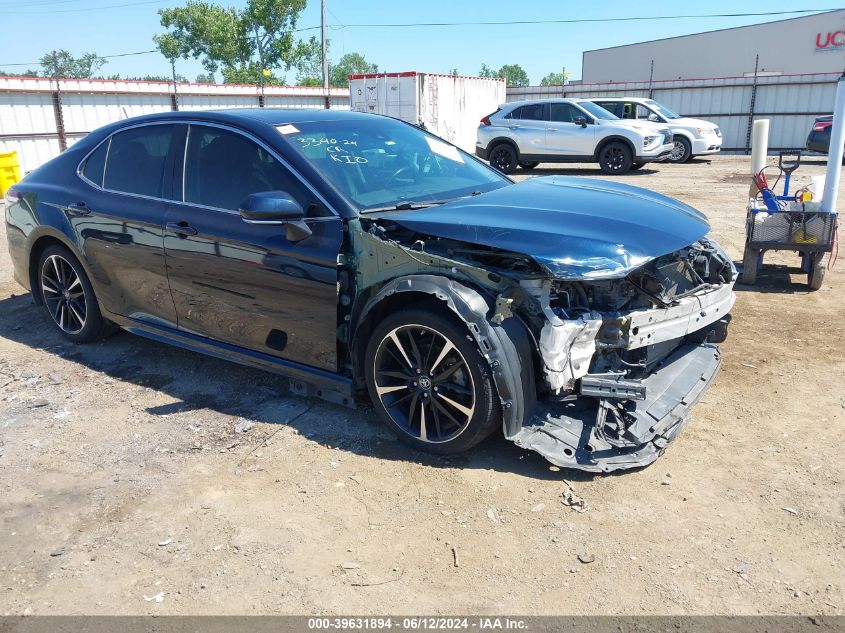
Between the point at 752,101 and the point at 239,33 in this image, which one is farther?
the point at 239,33

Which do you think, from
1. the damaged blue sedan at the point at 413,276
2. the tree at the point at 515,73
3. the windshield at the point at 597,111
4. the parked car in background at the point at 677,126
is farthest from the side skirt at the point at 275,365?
the tree at the point at 515,73

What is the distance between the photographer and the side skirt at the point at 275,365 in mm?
4004

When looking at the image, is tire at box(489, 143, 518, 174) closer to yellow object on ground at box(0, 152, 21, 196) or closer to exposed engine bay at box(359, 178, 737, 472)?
yellow object on ground at box(0, 152, 21, 196)

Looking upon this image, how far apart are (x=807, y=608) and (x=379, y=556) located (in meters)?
1.66

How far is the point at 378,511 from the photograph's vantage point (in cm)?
333

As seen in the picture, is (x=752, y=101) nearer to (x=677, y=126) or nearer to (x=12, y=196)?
(x=677, y=126)

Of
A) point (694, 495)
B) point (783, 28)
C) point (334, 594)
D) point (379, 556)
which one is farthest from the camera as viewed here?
point (783, 28)

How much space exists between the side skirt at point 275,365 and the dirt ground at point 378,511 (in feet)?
0.69

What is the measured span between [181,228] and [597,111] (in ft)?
48.7

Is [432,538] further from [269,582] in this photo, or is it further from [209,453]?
[209,453]

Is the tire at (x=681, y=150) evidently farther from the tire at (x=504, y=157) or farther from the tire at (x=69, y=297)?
the tire at (x=69, y=297)

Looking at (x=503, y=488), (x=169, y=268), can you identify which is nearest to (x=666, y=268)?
(x=503, y=488)

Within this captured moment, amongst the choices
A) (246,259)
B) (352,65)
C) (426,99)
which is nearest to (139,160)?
(246,259)

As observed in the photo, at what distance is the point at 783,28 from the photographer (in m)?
39.2
